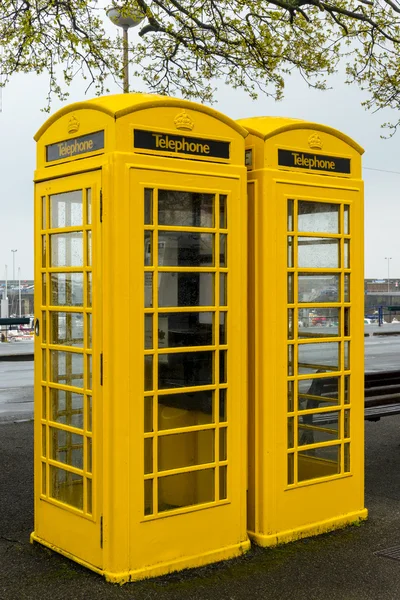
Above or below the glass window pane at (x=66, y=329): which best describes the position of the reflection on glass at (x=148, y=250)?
above

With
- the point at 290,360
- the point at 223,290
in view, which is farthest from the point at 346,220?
the point at 223,290

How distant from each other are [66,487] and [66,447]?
0.78 feet

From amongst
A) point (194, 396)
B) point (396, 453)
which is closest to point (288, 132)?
point (194, 396)

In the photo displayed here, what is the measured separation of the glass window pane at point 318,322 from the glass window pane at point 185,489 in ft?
3.59

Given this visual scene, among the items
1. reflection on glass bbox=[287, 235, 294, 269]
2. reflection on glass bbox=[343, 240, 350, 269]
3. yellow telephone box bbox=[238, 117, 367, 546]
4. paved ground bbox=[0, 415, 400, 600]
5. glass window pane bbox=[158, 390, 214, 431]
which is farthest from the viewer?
reflection on glass bbox=[343, 240, 350, 269]

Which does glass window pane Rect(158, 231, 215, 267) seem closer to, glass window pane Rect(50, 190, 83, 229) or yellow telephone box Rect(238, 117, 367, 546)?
yellow telephone box Rect(238, 117, 367, 546)

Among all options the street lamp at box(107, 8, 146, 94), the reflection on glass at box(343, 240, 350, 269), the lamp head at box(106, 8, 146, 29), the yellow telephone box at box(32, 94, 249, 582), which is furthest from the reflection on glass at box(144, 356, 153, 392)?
the street lamp at box(107, 8, 146, 94)

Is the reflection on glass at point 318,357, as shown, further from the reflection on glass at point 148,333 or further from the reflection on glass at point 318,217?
the reflection on glass at point 148,333

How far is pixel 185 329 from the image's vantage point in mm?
4453

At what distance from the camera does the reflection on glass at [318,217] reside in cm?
494

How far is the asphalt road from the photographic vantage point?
981 centimetres

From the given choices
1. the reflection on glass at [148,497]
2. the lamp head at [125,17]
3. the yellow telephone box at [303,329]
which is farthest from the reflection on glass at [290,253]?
the lamp head at [125,17]

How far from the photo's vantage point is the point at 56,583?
4227 mm

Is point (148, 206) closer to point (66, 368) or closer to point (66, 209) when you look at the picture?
point (66, 209)
